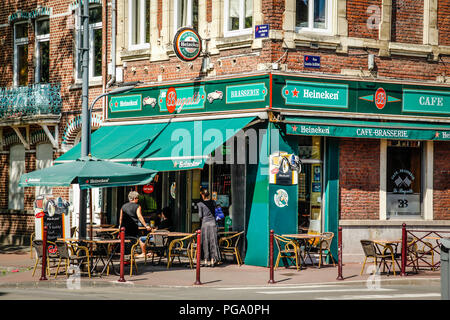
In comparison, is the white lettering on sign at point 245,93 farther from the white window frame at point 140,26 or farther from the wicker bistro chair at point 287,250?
the white window frame at point 140,26

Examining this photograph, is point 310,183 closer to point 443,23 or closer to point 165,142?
point 165,142

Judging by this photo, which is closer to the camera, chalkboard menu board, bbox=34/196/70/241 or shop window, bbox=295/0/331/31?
chalkboard menu board, bbox=34/196/70/241

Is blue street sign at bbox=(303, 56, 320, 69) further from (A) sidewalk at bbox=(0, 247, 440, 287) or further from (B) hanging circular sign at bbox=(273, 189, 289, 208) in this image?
(A) sidewalk at bbox=(0, 247, 440, 287)

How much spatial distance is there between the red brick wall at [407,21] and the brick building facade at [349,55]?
2 centimetres

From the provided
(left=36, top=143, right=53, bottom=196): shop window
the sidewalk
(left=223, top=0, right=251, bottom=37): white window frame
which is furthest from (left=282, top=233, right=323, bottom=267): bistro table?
(left=36, top=143, right=53, bottom=196): shop window

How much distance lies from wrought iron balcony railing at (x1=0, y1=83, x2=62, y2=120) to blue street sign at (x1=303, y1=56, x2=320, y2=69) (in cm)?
823

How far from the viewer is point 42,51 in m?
23.9

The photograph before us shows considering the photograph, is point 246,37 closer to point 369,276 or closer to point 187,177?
point 187,177

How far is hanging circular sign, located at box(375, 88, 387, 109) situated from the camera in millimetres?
18500

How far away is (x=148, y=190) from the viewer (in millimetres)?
20875

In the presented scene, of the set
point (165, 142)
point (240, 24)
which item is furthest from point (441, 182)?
point (165, 142)

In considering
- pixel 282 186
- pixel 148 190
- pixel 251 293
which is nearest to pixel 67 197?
pixel 148 190

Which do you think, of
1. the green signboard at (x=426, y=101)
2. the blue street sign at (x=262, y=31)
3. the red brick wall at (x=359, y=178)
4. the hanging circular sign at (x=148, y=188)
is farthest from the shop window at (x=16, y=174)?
the green signboard at (x=426, y=101)

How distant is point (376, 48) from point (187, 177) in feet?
18.3
